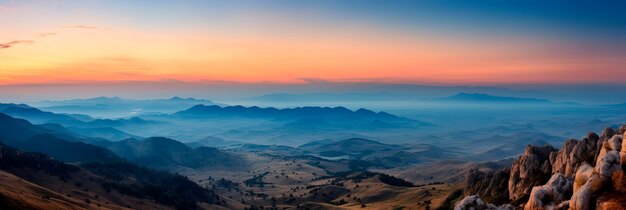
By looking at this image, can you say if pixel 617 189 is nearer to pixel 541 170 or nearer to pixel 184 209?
pixel 541 170

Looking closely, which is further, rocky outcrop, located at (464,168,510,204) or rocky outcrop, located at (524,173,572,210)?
rocky outcrop, located at (464,168,510,204)

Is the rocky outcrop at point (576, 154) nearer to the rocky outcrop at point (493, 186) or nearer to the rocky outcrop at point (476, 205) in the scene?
the rocky outcrop at point (493, 186)

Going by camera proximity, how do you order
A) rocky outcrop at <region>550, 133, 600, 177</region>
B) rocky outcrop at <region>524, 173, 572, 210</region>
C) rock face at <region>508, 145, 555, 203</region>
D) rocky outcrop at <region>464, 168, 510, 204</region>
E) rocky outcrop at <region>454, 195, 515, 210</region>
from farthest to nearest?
rocky outcrop at <region>464, 168, 510, 204</region>
rock face at <region>508, 145, 555, 203</region>
rocky outcrop at <region>550, 133, 600, 177</region>
rocky outcrop at <region>454, 195, 515, 210</region>
rocky outcrop at <region>524, 173, 572, 210</region>

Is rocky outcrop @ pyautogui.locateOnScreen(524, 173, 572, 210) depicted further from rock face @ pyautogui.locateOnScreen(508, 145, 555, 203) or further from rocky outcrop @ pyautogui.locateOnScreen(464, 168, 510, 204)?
rocky outcrop @ pyautogui.locateOnScreen(464, 168, 510, 204)

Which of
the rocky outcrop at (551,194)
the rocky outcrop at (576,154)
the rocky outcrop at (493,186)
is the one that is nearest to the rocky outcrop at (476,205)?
the rocky outcrop at (551,194)

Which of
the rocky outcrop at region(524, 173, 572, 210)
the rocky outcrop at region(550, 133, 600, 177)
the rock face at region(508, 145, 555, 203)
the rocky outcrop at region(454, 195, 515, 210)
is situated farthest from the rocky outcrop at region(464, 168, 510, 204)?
the rocky outcrop at region(524, 173, 572, 210)

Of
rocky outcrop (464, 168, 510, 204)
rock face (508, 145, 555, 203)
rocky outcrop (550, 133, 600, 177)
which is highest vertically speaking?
rocky outcrop (550, 133, 600, 177)

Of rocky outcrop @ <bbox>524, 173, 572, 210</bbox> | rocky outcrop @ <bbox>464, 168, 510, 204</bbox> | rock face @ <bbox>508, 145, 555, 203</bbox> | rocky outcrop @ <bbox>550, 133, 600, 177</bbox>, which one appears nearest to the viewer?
rocky outcrop @ <bbox>524, 173, 572, 210</bbox>
